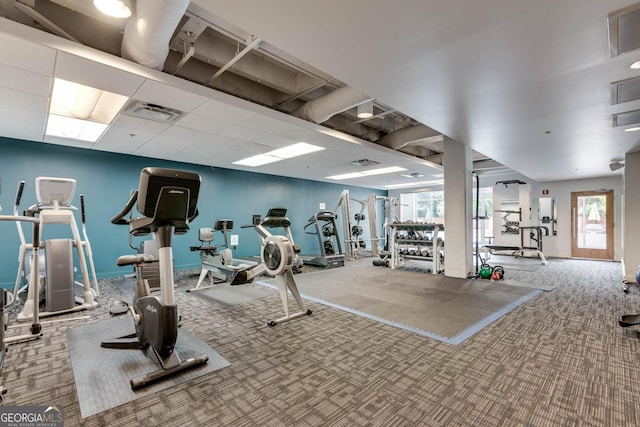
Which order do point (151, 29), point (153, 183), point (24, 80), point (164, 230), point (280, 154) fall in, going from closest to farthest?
point (153, 183) < point (164, 230) < point (151, 29) < point (24, 80) < point (280, 154)

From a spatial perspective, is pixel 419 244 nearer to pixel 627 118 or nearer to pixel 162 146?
pixel 627 118

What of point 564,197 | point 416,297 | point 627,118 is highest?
point 627,118

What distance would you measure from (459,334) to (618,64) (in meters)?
2.84

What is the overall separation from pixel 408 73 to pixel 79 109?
4.46 meters

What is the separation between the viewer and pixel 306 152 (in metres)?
6.20

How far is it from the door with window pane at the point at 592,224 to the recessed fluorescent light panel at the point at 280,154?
8.98 metres

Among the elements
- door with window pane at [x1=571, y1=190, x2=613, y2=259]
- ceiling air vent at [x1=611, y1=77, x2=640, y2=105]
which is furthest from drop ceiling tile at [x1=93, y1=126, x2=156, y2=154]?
door with window pane at [x1=571, y1=190, x2=613, y2=259]

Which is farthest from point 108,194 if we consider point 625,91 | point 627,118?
point 627,118

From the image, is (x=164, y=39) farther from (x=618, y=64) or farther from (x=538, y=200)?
(x=538, y=200)

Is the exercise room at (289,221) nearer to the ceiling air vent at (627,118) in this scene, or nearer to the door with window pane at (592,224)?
the ceiling air vent at (627,118)

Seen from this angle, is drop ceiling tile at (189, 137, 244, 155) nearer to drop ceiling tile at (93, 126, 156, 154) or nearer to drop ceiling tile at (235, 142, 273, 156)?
drop ceiling tile at (235, 142, 273, 156)

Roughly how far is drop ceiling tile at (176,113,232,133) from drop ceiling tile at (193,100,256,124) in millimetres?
134

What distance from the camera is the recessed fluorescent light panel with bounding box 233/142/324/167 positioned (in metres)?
5.85

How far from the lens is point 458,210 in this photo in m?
5.73
